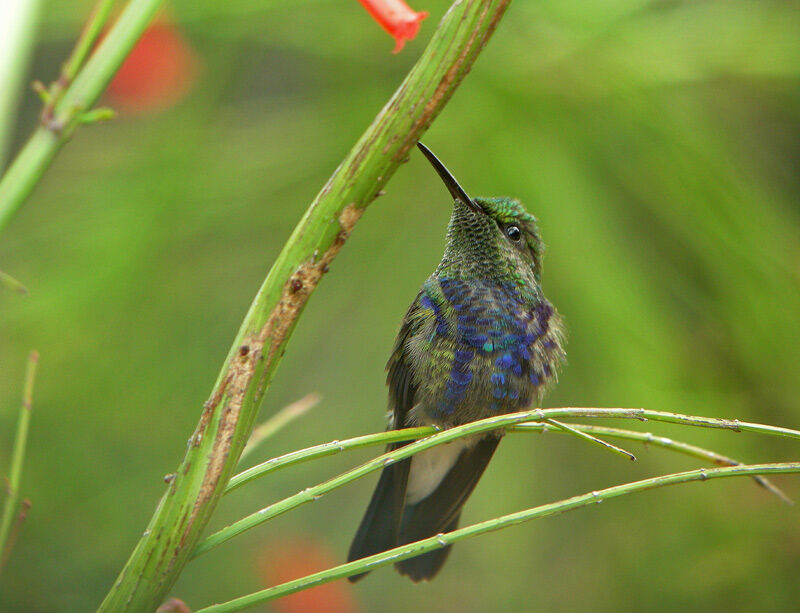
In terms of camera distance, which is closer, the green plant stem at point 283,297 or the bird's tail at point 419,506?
the green plant stem at point 283,297

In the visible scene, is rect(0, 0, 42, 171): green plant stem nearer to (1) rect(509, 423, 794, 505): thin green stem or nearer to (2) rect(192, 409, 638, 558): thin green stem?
(2) rect(192, 409, 638, 558): thin green stem

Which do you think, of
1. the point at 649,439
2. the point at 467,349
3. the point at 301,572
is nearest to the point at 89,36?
the point at 649,439

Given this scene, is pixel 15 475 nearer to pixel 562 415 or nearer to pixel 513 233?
pixel 562 415

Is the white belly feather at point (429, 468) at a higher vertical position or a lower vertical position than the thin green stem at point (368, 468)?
higher

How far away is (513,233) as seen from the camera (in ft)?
4.07

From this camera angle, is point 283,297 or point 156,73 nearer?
point 283,297

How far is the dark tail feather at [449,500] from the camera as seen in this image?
1.25 meters

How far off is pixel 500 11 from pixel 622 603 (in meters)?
1.65

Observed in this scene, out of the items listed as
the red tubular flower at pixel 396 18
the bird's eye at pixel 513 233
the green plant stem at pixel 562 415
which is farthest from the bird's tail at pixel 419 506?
the red tubular flower at pixel 396 18

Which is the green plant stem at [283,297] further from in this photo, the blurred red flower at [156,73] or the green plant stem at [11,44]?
the blurred red flower at [156,73]

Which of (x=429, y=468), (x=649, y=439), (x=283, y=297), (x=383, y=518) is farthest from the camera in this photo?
(x=429, y=468)

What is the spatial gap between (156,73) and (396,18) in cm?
101

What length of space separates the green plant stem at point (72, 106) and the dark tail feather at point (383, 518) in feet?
2.53

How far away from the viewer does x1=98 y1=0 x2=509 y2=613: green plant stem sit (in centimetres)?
46
